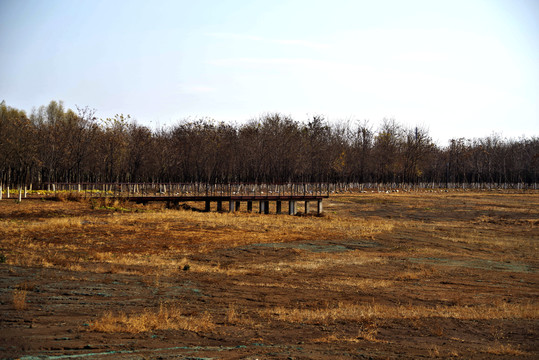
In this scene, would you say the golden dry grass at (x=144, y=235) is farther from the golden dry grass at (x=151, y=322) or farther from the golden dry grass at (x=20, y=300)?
the golden dry grass at (x=151, y=322)

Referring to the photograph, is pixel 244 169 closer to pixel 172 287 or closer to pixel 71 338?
pixel 172 287

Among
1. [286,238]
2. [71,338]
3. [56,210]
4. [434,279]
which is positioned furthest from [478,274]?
[56,210]

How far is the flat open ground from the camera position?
1077 cm

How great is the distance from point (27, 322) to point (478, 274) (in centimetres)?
1765

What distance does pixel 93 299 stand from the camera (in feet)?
45.8

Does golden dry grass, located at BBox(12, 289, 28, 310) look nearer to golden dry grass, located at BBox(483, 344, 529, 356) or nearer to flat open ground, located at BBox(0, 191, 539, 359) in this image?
flat open ground, located at BBox(0, 191, 539, 359)

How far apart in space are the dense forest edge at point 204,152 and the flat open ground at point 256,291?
2474 centimetres

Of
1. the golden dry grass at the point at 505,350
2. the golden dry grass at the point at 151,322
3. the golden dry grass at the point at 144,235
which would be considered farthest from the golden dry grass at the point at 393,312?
the golden dry grass at the point at 144,235

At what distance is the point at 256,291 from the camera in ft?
54.1

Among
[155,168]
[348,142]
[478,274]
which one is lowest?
[478,274]

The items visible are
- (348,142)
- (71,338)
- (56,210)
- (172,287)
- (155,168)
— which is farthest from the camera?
(348,142)

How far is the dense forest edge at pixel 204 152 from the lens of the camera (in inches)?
2416

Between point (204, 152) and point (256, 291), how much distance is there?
189 ft

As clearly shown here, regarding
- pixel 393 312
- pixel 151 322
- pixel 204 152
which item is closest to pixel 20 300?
pixel 151 322
